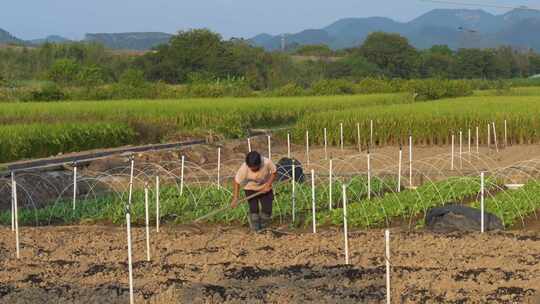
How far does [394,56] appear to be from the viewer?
273 ft

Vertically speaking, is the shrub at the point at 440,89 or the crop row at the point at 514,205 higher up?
the shrub at the point at 440,89


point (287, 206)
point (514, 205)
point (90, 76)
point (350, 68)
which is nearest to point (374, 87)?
point (90, 76)

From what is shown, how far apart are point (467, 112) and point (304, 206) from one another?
12.8 m

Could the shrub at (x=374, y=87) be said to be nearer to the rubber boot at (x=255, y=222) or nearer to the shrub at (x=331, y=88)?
the shrub at (x=331, y=88)

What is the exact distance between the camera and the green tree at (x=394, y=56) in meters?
82.5

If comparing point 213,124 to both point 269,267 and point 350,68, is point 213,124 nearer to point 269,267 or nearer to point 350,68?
point 269,267

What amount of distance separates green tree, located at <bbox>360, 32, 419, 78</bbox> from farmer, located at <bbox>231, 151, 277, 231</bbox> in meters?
72.9

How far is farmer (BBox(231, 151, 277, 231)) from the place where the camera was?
9469 mm

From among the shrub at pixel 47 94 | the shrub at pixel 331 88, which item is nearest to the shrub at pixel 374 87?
the shrub at pixel 331 88

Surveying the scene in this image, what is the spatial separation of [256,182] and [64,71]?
41760 mm

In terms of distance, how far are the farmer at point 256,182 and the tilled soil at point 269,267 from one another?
0.36m

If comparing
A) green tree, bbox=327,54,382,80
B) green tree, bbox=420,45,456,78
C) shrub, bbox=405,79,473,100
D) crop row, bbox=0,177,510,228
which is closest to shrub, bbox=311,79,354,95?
shrub, bbox=405,79,473,100

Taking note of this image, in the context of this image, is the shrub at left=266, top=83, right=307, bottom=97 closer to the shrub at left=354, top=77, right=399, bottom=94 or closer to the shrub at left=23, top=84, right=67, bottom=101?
the shrub at left=354, top=77, right=399, bottom=94

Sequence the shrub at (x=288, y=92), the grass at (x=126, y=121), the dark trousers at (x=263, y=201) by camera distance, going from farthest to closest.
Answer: the shrub at (x=288, y=92) → the grass at (x=126, y=121) → the dark trousers at (x=263, y=201)
